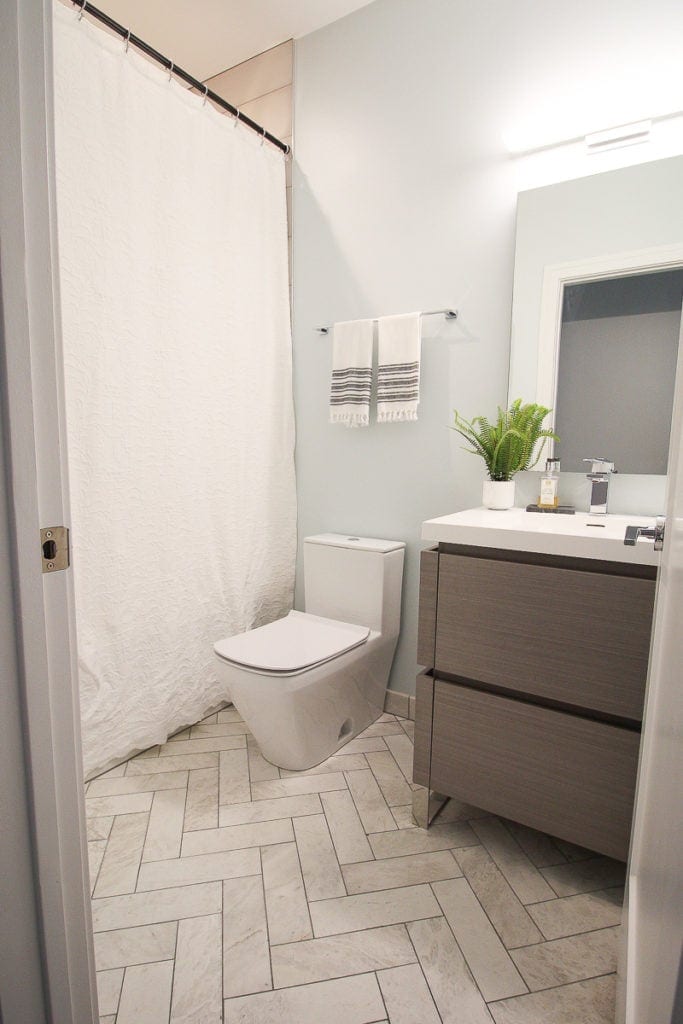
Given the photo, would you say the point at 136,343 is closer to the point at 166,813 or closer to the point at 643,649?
the point at 166,813

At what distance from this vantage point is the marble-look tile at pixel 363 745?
192 centimetres

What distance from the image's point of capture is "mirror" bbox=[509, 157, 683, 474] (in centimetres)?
153

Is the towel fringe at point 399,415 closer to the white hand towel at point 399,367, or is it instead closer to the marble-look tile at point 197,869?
the white hand towel at point 399,367

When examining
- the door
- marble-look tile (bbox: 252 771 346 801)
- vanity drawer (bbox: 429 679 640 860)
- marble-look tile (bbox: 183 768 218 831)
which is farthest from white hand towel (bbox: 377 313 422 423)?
marble-look tile (bbox: 183 768 218 831)

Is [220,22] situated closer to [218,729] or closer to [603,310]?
[603,310]

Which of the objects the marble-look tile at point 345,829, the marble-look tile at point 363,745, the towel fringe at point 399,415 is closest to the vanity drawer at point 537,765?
the marble-look tile at point 345,829

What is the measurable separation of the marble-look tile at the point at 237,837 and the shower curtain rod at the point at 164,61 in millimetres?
2251

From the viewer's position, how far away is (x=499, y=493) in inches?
67.8

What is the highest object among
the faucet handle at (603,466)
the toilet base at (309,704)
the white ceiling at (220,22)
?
the white ceiling at (220,22)

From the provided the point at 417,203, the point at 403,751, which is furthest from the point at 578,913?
the point at 417,203

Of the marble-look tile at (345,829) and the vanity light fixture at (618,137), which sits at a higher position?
the vanity light fixture at (618,137)

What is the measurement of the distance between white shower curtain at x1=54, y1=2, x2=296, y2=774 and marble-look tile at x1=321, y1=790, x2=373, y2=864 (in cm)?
66

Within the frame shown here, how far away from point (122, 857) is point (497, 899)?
0.95 metres

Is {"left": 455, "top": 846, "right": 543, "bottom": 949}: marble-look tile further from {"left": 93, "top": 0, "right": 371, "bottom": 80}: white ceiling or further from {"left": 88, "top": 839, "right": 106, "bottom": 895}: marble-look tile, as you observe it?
{"left": 93, "top": 0, "right": 371, "bottom": 80}: white ceiling
